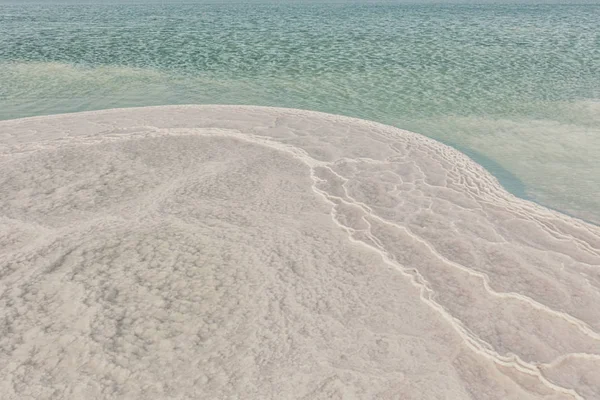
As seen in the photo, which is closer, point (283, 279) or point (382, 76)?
point (283, 279)

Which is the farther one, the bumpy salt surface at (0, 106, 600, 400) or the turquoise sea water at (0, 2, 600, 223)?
the turquoise sea water at (0, 2, 600, 223)

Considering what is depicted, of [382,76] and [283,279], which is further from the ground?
[283,279]

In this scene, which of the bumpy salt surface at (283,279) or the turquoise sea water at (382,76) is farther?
the turquoise sea water at (382,76)

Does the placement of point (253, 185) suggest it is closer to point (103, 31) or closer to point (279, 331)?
point (279, 331)

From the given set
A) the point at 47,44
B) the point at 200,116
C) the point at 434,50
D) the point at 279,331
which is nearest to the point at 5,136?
the point at 200,116
